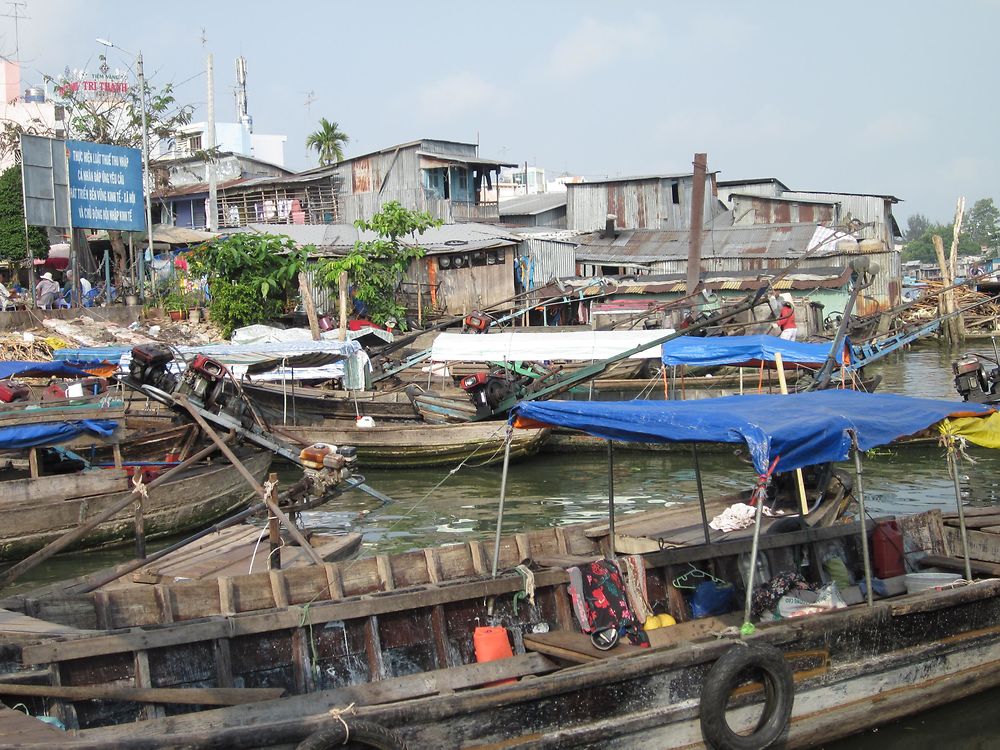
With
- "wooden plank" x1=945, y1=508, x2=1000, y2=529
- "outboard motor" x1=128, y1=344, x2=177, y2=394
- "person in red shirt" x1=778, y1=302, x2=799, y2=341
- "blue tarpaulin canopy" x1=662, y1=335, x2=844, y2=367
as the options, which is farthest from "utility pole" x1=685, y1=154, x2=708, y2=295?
"outboard motor" x1=128, y1=344, x2=177, y2=394

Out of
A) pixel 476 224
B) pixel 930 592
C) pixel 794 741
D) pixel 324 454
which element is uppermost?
pixel 476 224

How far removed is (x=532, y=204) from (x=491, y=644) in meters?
34.4

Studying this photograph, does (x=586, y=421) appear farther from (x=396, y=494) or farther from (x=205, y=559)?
(x=396, y=494)

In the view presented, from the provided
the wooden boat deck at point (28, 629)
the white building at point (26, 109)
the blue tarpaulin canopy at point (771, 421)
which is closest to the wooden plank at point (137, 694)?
the wooden boat deck at point (28, 629)

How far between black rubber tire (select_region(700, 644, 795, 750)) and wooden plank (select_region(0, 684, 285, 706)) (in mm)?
2961

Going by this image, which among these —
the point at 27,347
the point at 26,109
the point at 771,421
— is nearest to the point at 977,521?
the point at 771,421

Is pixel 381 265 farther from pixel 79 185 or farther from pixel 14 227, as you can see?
pixel 14 227

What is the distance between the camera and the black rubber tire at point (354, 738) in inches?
212

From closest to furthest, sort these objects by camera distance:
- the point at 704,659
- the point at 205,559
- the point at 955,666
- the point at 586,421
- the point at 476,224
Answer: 1. the point at 704,659
2. the point at 586,421
3. the point at 955,666
4. the point at 205,559
5. the point at 476,224

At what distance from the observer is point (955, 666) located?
7.79m

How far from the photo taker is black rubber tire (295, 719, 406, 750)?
5.38 m

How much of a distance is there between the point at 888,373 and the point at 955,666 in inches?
874

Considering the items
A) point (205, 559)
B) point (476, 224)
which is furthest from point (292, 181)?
point (205, 559)

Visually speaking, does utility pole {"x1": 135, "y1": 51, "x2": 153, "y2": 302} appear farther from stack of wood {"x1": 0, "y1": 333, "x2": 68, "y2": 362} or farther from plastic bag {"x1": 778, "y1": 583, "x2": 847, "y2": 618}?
plastic bag {"x1": 778, "y1": 583, "x2": 847, "y2": 618}
